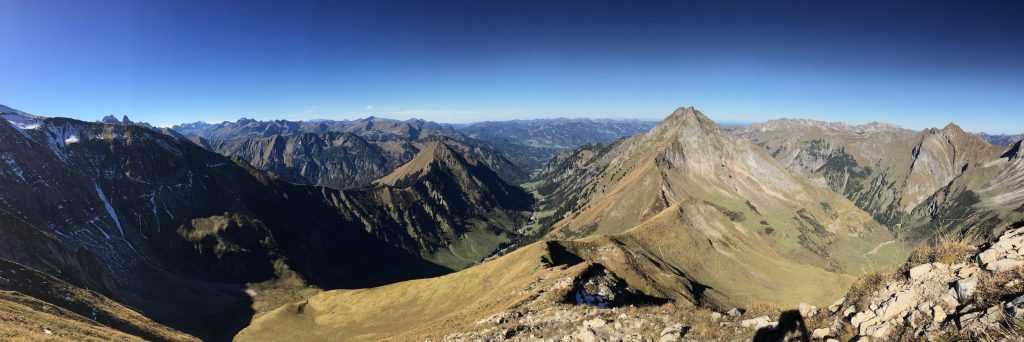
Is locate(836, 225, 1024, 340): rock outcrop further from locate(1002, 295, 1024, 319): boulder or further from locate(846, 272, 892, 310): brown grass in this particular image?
locate(846, 272, 892, 310): brown grass

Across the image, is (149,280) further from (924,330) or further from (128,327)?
(924,330)

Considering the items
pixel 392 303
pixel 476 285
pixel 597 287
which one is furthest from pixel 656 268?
pixel 392 303

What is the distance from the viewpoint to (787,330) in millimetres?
22734

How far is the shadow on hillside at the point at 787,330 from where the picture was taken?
70.7ft

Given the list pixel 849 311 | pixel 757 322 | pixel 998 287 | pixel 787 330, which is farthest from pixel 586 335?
pixel 998 287

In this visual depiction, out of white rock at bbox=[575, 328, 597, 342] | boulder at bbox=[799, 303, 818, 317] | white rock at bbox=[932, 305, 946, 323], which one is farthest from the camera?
white rock at bbox=[575, 328, 597, 342]

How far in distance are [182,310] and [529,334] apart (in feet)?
633

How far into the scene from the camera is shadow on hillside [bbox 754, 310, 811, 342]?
21.6 metres

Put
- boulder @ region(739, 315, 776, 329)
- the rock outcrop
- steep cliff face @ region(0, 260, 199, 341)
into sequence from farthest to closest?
1. steep cliff face @ region(0, 260, 199, 341)
2. boulder @ region(739, 315, 776, 329)
3. the rock outcrop

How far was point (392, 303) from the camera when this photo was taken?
124 metres

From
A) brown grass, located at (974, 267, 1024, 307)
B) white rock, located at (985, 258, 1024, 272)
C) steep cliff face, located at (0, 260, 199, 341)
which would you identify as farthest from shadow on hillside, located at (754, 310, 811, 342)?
steep cliff face, located at (0, 260, 199, 341)

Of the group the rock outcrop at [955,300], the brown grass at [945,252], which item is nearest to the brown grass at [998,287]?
the rock outcrop at [955,300]

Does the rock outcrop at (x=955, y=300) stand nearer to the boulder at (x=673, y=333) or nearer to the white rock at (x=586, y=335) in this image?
the boulder at (x=673, y=333)

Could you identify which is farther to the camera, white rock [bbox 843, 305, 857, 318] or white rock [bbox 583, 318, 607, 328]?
white rock [bbox 583, 318, 607, 328]
